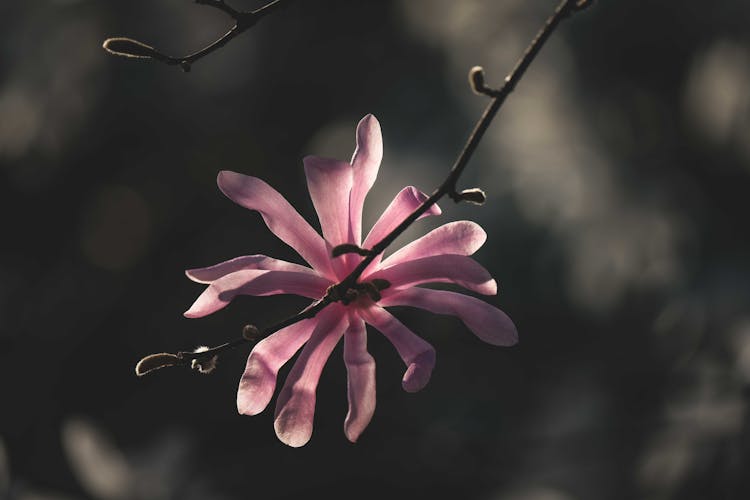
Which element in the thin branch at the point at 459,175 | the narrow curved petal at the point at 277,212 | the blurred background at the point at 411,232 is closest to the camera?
the thin branch at the point at 459,175

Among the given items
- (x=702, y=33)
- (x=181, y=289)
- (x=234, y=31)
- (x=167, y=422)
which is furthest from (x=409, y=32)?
(x=234, y=31)

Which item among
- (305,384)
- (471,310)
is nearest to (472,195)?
(471,310)

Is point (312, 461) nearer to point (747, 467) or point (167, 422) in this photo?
point (167, 422)

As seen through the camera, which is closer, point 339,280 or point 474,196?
point 474,196

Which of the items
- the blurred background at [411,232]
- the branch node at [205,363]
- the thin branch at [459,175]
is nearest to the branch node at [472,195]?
the thin branch at [459,175]

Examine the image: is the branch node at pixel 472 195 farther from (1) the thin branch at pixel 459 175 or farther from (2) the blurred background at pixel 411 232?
(2) the blurred background at pixel 411 232

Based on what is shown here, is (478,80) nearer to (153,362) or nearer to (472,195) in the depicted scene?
(472,195)
